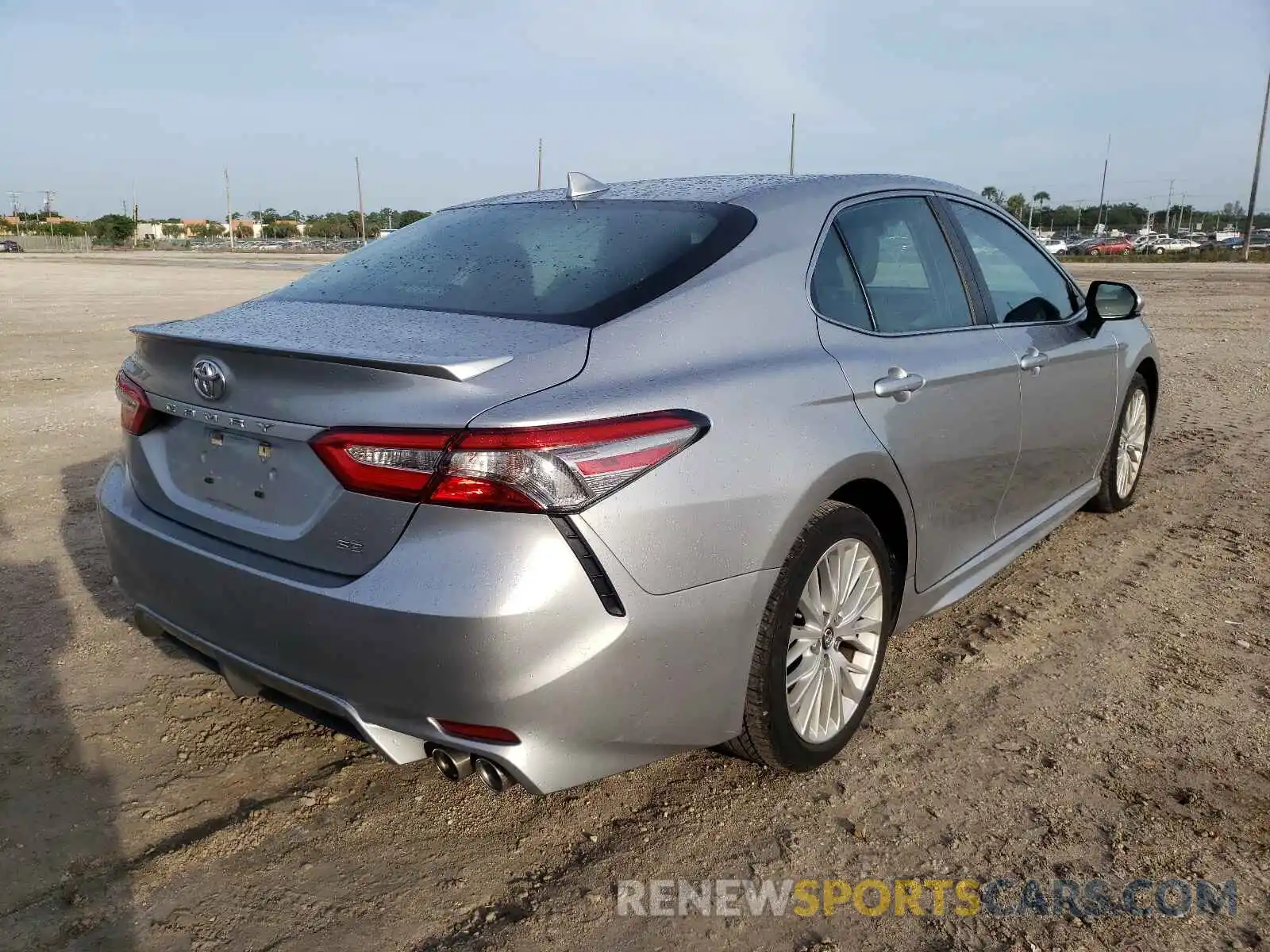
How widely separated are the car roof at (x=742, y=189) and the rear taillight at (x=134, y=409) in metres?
1.31

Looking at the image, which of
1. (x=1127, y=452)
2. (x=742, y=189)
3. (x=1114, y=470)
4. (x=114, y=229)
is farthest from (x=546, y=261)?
(x=114, y=229)

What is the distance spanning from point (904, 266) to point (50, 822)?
9.51 feet

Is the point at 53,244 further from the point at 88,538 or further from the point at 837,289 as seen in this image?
the point at 837,289

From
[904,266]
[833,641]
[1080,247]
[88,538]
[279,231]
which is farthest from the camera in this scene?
[279,231]

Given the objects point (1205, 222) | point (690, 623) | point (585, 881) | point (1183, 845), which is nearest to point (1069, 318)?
point (1183, 845)

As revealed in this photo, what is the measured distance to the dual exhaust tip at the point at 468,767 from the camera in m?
2.13

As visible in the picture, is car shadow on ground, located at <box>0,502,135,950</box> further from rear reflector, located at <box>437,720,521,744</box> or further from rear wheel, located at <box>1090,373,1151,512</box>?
rear wheel, located at <box>1090,373,1151,512</box>

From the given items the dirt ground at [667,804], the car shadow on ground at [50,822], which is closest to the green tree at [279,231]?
the car shadow on ground at [50,822]

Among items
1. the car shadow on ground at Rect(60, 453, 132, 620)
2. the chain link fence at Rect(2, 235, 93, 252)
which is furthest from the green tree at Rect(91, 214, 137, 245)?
the car shadow on ground at Rect(60, 453, 132, 620)

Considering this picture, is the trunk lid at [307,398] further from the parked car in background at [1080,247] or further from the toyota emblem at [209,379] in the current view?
the parked car in background at [1080,247]

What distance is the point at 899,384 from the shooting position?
2822mm

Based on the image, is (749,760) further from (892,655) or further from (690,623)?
(892,655)

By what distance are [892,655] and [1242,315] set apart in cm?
1515

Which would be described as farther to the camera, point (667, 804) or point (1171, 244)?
point (1171, 244)
